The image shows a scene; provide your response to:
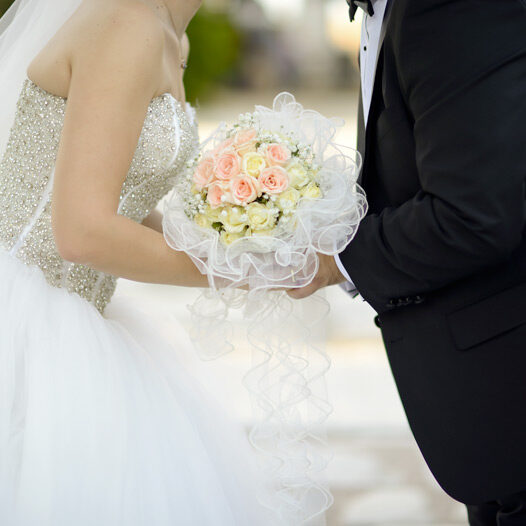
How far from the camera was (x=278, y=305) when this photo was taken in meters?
1.47

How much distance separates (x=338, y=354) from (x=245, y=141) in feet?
10.7

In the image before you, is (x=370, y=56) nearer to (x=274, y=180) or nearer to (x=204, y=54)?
(x=274, y=180)

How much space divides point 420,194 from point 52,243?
81cm

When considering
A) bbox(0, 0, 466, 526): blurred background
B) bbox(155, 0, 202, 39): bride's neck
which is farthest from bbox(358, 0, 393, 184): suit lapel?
bbox(0, 0, 466, 526): blurred background

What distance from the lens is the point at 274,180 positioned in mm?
1281

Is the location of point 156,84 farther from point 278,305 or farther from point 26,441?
point 26,441

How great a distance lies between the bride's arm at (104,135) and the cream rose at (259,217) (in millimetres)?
232

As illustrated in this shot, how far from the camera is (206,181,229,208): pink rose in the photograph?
1.28 m

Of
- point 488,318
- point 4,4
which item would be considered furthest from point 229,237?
point 4,4

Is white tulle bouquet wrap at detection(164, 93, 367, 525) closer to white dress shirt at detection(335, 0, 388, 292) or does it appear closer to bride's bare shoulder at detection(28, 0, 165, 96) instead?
white dress shirt at detection(335, 0, 388, 292)

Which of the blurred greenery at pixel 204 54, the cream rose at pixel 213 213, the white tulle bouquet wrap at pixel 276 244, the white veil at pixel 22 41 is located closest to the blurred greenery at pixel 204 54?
the blurred greenery at pixel 204 54

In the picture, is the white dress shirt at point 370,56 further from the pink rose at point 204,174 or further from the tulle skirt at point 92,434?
the tulle skirt at point 92,434

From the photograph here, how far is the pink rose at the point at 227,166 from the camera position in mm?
1294

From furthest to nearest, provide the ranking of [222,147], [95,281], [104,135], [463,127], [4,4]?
[4,4]
[95,281]
[222,147]
[104,135]
[463,127]
